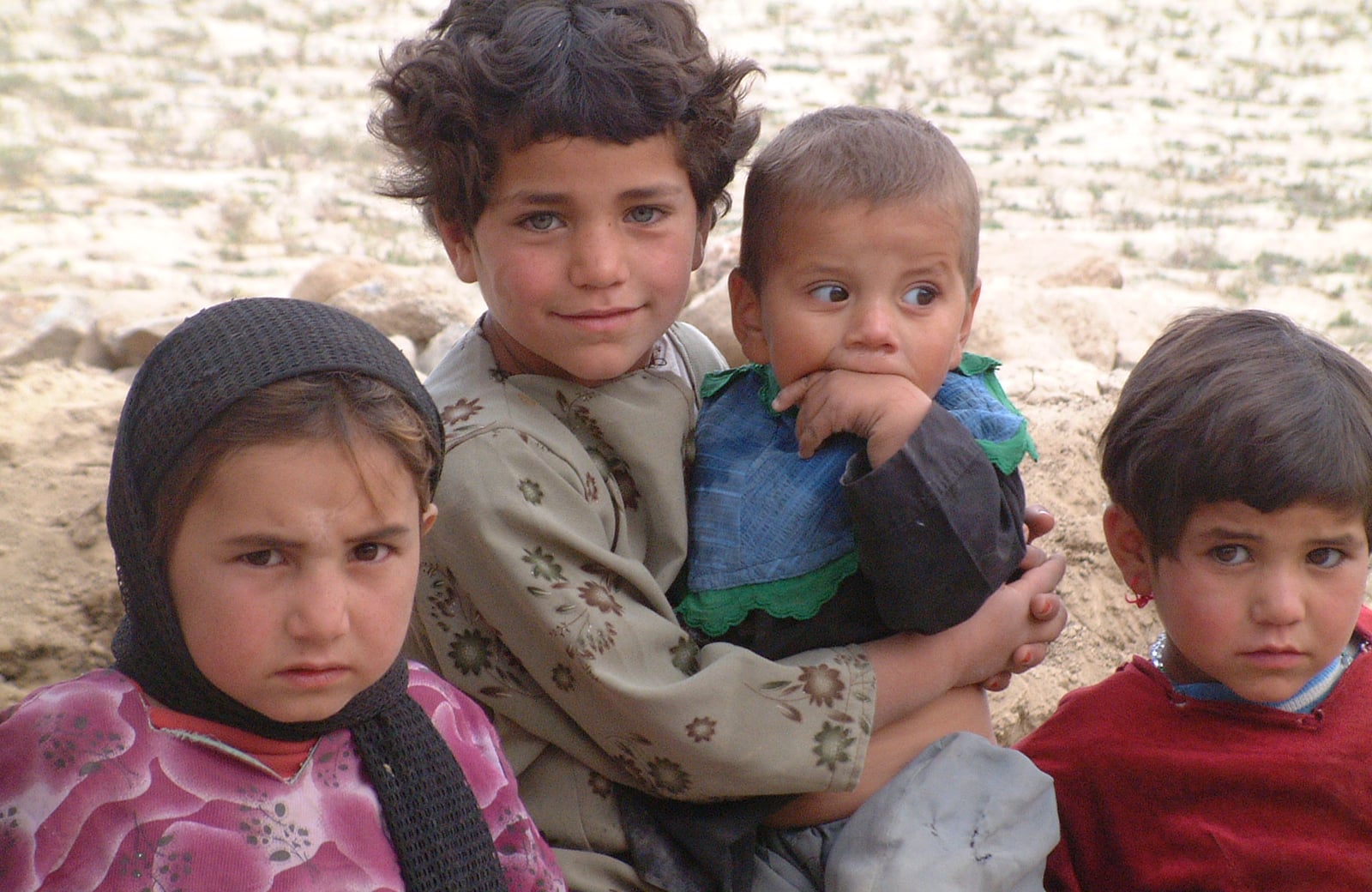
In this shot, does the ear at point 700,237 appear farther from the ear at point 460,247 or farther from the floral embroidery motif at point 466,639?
the floral embroidery motif at point 466,639

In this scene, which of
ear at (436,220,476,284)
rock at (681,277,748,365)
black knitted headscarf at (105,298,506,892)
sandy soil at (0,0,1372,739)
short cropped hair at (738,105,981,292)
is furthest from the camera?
rock at (681,277,748,365)

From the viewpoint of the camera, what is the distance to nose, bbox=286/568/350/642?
6.12 feet

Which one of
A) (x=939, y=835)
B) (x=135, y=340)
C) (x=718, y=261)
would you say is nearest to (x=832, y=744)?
(x=939, y=835)

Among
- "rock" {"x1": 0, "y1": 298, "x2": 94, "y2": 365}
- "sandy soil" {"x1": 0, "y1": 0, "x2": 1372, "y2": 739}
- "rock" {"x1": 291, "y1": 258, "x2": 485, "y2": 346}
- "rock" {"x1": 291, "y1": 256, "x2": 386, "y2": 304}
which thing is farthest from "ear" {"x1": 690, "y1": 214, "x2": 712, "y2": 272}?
"rock" {"x1": 0, "y1": 298, "x2": 94, "y2": 365}

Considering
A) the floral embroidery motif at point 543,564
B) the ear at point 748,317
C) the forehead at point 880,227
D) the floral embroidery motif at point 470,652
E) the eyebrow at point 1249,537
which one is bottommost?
the floral embroidery motif at point 470,652

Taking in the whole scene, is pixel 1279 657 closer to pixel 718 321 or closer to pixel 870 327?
pixel 870 327

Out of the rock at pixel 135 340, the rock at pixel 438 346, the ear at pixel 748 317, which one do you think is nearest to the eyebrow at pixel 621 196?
the ear at pixel 748 317

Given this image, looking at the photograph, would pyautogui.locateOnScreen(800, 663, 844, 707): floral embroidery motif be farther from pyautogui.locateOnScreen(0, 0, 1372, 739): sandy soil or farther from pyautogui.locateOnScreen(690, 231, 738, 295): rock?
pyautogui.locateOnScreen(690, 231, 738, 295): rock

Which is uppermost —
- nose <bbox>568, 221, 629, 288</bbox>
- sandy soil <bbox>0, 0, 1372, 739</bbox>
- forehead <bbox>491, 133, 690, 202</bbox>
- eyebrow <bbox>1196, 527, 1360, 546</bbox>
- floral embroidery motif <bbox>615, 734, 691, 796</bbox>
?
forehead <bbox>491, 133, 690, 202</bbox>

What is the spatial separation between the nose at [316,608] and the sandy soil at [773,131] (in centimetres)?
166

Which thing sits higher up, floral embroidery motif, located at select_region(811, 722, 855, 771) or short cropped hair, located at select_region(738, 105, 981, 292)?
short cropped hair, located at select_region(738, 105, 981, 292)

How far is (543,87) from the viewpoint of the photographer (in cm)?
231

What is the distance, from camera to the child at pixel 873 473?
7.43 feet

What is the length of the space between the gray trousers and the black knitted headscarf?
550 mm
